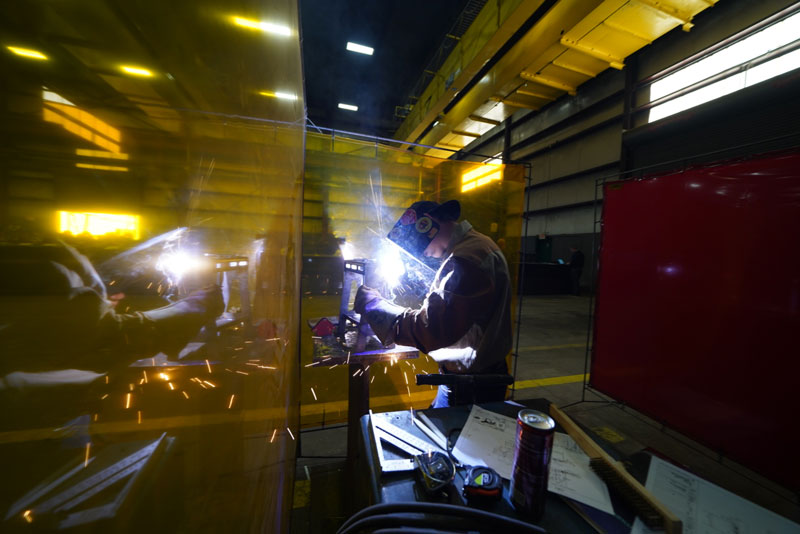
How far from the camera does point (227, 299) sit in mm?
501

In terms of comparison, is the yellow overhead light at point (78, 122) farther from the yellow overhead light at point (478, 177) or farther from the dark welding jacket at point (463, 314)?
the yellow overhead light at point (478, 177)

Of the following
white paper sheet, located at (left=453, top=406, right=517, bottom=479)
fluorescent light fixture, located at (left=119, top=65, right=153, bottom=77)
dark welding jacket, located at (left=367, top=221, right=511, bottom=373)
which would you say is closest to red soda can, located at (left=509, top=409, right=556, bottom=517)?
white paper sheet, located at (left=453, top=406, right=517, bottom=479)

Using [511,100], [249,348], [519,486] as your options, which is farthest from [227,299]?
[511,100]

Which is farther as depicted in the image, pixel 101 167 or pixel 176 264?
pixel 176 264

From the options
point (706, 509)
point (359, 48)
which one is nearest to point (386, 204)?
point (706, 509)

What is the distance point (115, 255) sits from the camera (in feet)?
0.71

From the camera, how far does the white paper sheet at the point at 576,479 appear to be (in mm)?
865

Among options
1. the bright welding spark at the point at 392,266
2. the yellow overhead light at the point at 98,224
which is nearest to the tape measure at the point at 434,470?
the yellow overhead light at the point at 98,224

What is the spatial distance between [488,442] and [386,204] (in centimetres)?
252

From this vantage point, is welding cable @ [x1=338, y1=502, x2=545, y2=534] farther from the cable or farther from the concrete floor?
the concrete floor

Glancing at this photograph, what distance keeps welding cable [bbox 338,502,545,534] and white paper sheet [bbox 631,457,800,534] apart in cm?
32

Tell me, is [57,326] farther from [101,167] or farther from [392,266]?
[392,266]

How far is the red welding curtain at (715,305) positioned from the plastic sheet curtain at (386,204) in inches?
43.8

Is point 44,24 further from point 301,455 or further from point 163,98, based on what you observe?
point 301,455
